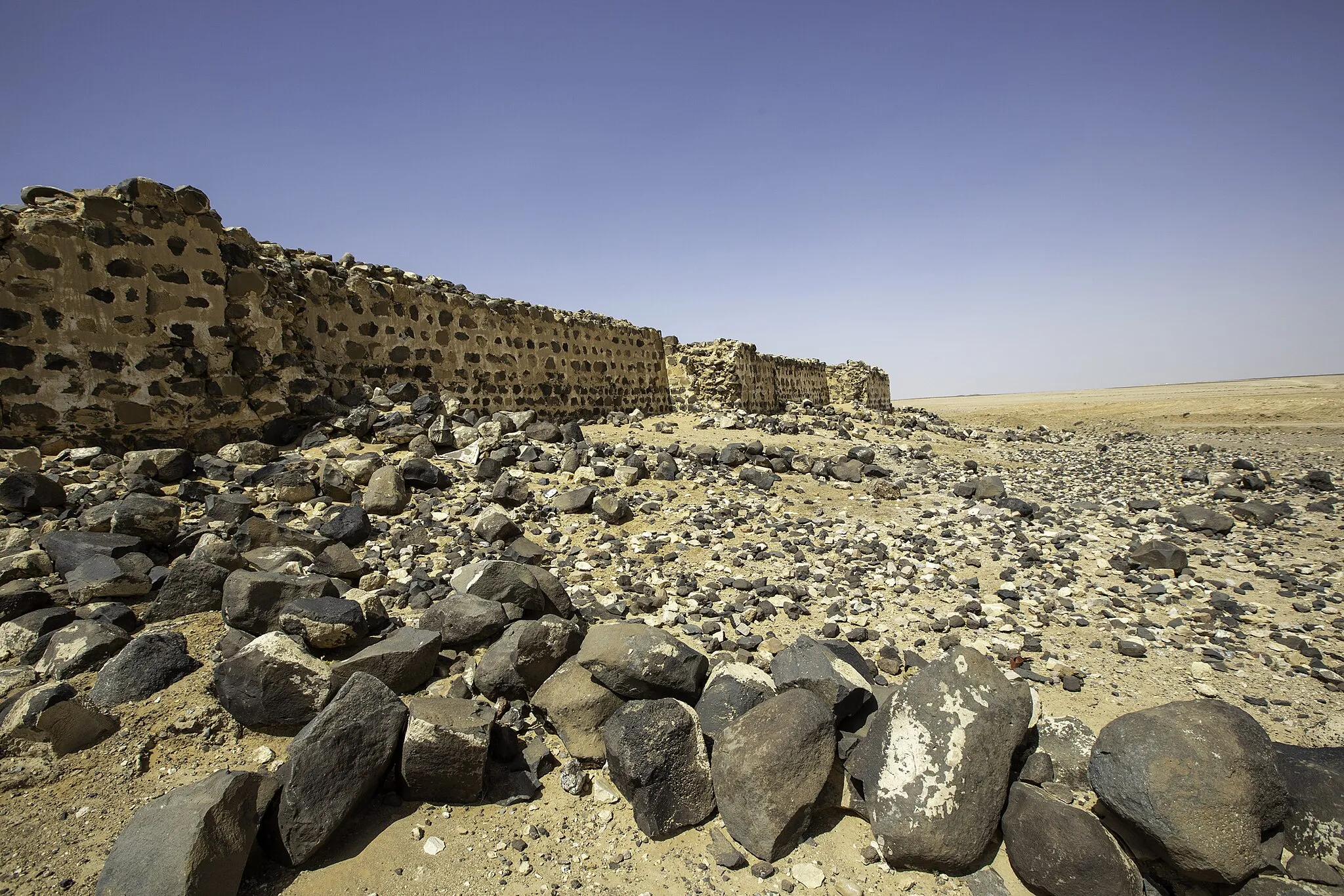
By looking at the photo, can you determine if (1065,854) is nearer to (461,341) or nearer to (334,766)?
(334,766)

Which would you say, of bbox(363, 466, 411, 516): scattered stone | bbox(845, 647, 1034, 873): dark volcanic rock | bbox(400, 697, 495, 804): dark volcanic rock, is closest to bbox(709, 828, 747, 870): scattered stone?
bbox(845, 647, 1034, 873): dark volcanic rock

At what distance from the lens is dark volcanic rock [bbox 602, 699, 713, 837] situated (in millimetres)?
2475

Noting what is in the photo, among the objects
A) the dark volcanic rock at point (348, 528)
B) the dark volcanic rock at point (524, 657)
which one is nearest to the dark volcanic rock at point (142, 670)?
the dark volcanic rock at point (524, 657)

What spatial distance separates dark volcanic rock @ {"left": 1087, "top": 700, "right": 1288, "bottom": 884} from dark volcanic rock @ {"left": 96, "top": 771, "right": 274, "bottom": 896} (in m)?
3.26

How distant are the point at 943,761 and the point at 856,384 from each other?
26.6m

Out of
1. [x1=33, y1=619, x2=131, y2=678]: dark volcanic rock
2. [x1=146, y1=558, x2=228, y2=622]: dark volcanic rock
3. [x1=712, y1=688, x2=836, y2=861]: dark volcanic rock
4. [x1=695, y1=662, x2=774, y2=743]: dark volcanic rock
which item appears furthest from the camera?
[x1=146, y1=558, x2=228, y2=622]: dark volcanic rock

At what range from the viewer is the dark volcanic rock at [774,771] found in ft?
7.85

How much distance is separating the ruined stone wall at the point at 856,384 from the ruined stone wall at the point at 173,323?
2144 centimetres

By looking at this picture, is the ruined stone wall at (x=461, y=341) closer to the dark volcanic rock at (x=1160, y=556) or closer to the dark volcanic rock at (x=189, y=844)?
the dark volcanic rock at (x=189, y=844)

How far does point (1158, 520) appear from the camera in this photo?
21.2ft

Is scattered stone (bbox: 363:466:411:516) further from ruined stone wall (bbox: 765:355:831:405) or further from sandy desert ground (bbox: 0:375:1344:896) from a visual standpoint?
ruined stone wall (bbox: 765:355:831:405)

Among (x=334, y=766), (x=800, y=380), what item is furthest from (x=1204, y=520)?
(x=800, y=380)

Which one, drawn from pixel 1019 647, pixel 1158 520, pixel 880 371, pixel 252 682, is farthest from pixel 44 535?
pixel 880 371

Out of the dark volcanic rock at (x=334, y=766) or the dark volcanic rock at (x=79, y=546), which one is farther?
the dark volcanic rock at (x=79, y=546)
